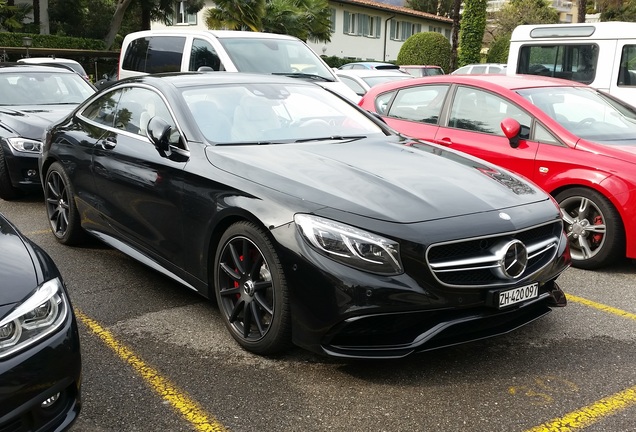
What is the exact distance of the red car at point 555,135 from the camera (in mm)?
5148

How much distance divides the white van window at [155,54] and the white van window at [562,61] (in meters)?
5.35

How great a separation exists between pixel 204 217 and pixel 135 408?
112 centimetres

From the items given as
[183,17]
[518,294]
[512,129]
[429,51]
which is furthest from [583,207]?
[183,17]

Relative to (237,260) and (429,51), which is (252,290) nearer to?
(237,260)

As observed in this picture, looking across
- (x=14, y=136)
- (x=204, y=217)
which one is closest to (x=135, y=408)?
(x=204, y=217)

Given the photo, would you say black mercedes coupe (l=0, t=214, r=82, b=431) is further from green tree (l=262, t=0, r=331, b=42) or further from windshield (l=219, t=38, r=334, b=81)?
green tree (l=262, t=0, r=331, b=42)

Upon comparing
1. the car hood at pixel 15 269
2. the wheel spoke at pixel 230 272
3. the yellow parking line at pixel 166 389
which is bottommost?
the yellow parking line at pixel 166 389

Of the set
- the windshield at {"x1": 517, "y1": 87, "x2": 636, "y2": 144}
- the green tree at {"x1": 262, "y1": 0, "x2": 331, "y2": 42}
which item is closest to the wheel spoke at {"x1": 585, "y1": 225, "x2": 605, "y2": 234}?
the windshield at {"x1": 517, "y1": 87, "x2": 636, "y2": 144}

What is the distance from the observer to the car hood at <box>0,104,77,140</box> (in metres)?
7.24

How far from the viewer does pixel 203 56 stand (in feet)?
31.2

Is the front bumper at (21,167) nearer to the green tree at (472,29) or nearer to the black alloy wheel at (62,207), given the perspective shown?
the black alloy wheel at (62,207)

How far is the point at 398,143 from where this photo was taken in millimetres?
4484

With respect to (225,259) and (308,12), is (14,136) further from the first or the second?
(308,12)

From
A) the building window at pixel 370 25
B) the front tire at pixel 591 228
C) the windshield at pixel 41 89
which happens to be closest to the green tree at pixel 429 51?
the building window at pixel 370 25
